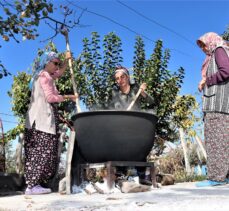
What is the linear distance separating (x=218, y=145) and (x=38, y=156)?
1688 mm

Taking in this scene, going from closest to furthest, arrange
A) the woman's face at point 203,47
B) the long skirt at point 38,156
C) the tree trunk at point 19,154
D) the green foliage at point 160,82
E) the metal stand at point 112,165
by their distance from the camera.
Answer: the metal stand at point 112,165 → the long skirt at point 38,156 → the woman's face at point 203,47 → the green foliage at point 160,82 → the tree trunk at point 19,154

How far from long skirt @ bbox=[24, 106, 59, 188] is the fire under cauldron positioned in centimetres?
37

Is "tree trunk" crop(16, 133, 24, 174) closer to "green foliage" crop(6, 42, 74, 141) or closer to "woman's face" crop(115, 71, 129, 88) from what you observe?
"green foliage" crop(6, 42, 74, 141)

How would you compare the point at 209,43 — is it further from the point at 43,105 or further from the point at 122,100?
the point at 43,105

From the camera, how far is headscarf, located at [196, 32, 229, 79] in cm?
368

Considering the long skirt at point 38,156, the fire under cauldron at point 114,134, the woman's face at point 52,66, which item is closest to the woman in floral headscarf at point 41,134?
the long skirt at point 38,156

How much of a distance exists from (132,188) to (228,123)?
112 cm

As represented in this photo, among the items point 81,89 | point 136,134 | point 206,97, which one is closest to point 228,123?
point 206,97

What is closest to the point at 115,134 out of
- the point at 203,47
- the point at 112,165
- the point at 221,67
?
the point at 112,165

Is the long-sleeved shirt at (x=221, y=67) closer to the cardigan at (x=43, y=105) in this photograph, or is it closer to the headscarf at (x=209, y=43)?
the headscarf at (x=209, y=43)

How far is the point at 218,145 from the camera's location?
357cm

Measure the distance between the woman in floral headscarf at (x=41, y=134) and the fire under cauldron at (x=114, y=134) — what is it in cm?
34

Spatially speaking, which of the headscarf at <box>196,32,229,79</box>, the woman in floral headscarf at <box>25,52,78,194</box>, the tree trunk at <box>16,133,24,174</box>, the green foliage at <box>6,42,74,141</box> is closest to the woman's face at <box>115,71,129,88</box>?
the woman in floral headscarf at <box>25,52,78,194</box>

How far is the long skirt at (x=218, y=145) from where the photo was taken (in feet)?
11.7
